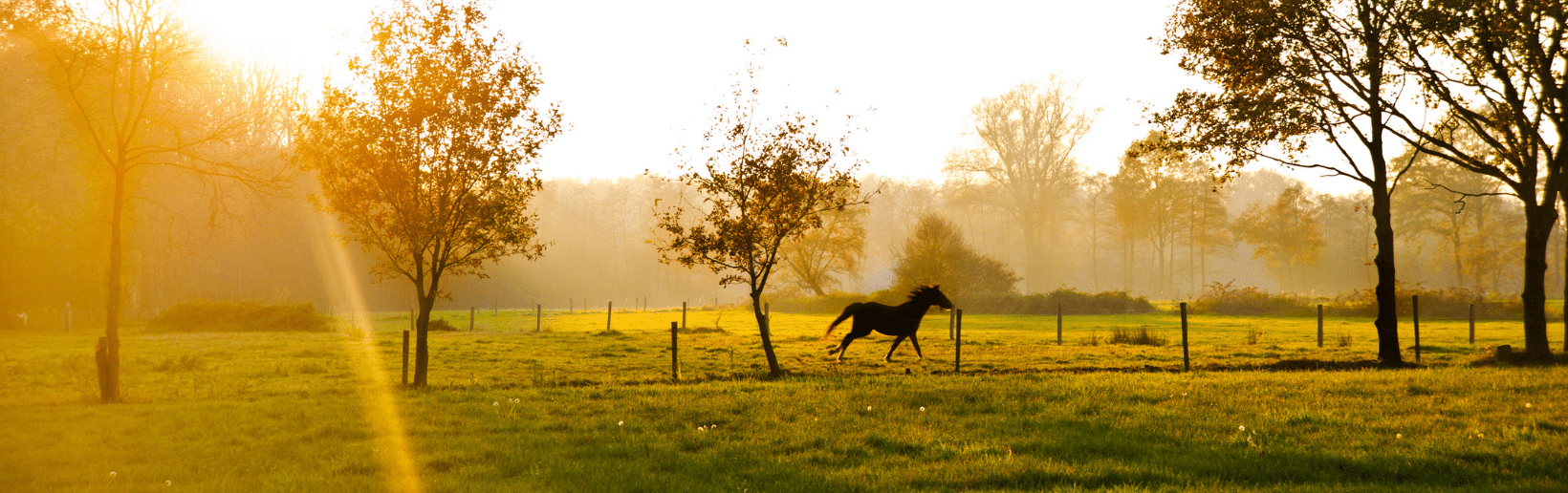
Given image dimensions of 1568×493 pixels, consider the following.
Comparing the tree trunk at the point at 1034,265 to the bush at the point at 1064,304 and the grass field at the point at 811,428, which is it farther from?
the grass field at the point at 811,428

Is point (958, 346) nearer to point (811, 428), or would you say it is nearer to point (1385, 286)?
point (811, 428)

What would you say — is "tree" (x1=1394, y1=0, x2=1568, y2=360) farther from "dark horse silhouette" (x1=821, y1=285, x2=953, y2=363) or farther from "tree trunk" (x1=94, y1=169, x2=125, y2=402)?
"tree trunk" (x1=94, y1=169, x2=125, y2=402)

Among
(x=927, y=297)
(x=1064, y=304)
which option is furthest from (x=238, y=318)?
(x=1064, y=304)

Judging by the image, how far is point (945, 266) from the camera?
47.2 meters

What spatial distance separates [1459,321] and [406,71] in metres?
43.2

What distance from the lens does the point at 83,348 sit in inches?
985

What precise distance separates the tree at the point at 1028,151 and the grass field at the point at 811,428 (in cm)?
5129

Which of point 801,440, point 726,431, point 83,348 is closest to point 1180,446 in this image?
point 801,440

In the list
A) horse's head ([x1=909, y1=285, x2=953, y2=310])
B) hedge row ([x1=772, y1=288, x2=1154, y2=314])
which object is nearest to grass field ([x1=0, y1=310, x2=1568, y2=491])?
horse's head ([x1=909, y1=285, x2=953, y2=310])

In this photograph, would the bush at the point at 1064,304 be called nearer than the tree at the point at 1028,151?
Yes

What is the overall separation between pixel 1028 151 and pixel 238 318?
57.3m

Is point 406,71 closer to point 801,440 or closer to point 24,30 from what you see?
point 24,30

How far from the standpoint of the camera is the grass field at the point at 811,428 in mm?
7004

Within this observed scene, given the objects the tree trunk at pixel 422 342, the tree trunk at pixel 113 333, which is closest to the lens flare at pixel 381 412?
the tree trunk at pixel 422 342
